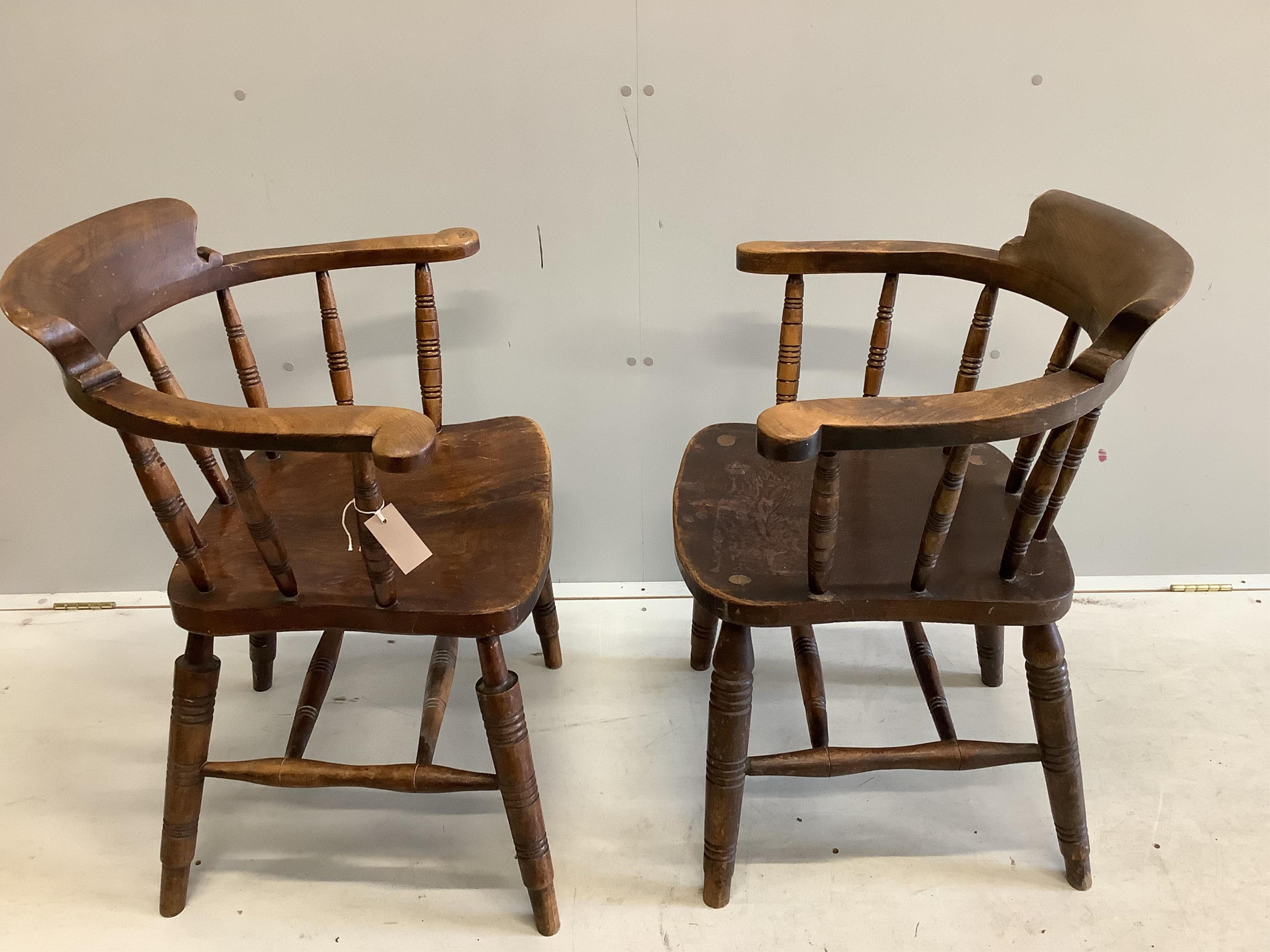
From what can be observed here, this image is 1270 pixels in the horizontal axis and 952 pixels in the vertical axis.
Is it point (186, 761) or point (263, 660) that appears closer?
point (186, 761)

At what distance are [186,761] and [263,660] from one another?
1.28ft

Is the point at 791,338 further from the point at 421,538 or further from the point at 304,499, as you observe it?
the point at 304,499

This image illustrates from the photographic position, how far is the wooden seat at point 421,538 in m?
1.03

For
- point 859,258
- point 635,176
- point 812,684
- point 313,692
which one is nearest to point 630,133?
point 635,176

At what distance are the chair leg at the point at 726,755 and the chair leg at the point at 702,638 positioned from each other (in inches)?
14.2

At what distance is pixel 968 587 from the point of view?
1058mm

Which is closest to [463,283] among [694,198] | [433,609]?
[694,198]

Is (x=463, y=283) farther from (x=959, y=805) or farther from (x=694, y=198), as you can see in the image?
(x=959, y=805)

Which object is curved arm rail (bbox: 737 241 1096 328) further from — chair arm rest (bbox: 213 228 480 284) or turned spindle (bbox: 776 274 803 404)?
chair arm rest (bbox: 213 228 480 284)

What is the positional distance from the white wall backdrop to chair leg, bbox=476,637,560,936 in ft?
2.16

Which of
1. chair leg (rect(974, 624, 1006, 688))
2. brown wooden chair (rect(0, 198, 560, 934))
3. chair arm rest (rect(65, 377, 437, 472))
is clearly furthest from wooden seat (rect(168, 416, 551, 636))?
chair leg (rect(974, 624, 1006, 688))

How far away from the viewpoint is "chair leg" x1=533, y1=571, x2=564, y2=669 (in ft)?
4.98

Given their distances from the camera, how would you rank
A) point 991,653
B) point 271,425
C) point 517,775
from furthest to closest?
point 991,653, point 517,775, point 271,425

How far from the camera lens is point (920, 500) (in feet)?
Answer: 4.02
